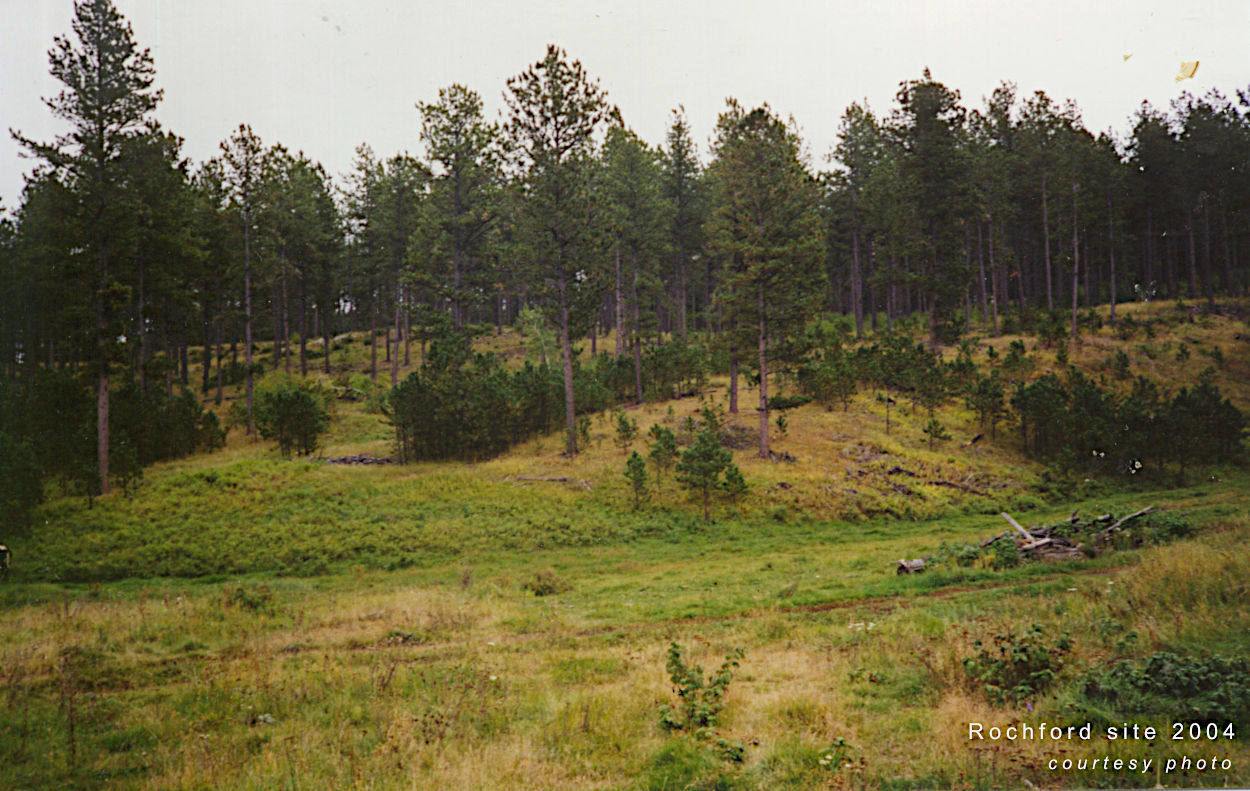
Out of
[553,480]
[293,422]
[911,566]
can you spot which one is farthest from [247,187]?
[911,566]

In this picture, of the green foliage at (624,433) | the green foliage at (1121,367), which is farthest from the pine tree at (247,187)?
the green foliage at (1121,367)

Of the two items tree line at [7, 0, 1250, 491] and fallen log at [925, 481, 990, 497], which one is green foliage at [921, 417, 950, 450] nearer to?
fallen log at [925, 481, 990, 497]

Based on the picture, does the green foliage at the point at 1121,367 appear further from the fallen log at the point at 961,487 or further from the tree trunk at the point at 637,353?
the tree trunk at the point at 637,353

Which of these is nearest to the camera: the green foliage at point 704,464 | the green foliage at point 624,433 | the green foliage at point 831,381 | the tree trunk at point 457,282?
the green foliage at point 704,464

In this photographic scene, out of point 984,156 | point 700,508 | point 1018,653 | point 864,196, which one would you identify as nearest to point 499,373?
point 700,508

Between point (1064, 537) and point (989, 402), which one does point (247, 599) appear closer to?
point (1064, 537)

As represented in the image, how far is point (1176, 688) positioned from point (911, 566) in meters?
8.24

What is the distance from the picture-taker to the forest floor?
5.71m

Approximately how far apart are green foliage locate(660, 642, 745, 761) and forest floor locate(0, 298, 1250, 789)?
169 mm

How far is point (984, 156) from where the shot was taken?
136 feet

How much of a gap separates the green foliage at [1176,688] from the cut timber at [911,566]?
727 centimetres

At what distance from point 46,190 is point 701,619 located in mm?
27886

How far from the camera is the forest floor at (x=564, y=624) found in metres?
5.71

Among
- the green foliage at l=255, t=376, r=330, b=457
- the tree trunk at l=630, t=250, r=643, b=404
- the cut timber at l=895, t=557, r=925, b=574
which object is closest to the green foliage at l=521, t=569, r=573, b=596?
the cut timber at l=895, t=557, r=925, b=574
